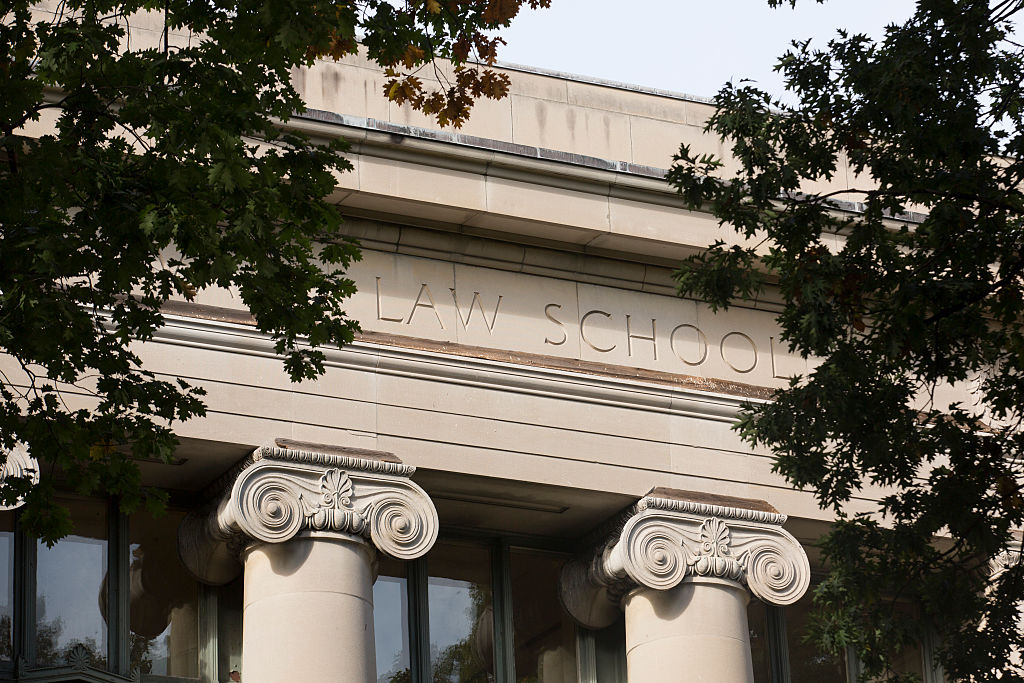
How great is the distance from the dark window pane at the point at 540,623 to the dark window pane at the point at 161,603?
4303 mm

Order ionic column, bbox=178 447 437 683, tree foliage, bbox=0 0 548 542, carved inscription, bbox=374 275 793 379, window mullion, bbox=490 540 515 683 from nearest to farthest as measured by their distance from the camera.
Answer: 1. tree foliage, bbox=0 0 548 542
2. ionic column, bbox=178 447 437 683
3. carved inscription, bbox=374 275 793 379
4. window mullion, bbox=490 540 515 683

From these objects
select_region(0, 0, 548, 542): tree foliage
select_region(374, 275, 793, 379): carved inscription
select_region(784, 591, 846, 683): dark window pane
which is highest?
select_region(374, 275, 793, 379): carved inscription

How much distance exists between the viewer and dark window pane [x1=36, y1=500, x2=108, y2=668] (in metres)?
22.0

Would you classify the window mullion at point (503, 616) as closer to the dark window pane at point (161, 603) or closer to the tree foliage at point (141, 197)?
the dark window pane at point (161, 603)

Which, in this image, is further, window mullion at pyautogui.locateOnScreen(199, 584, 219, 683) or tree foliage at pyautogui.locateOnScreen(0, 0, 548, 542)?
window mullion at pyautogui.locateOnScreen(199, 584, 219, 683)

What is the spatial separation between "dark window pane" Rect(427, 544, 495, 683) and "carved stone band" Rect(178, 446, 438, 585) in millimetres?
2001

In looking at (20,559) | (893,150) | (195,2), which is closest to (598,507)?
(20,559)

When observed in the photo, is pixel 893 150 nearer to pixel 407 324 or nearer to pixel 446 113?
pixel 446 113

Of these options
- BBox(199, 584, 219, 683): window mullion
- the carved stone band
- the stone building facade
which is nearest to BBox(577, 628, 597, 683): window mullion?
the stone building facade

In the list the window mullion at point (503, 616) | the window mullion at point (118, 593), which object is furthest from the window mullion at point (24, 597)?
the window mullion at point (503, 616)

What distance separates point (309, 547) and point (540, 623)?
4.22 metres

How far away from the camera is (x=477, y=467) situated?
75.6 ft

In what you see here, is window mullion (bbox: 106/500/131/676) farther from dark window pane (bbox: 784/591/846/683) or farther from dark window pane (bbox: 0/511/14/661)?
dark window pane (bbox: 784/591/846/683)

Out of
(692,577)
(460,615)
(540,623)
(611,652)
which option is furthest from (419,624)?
(692,577)
